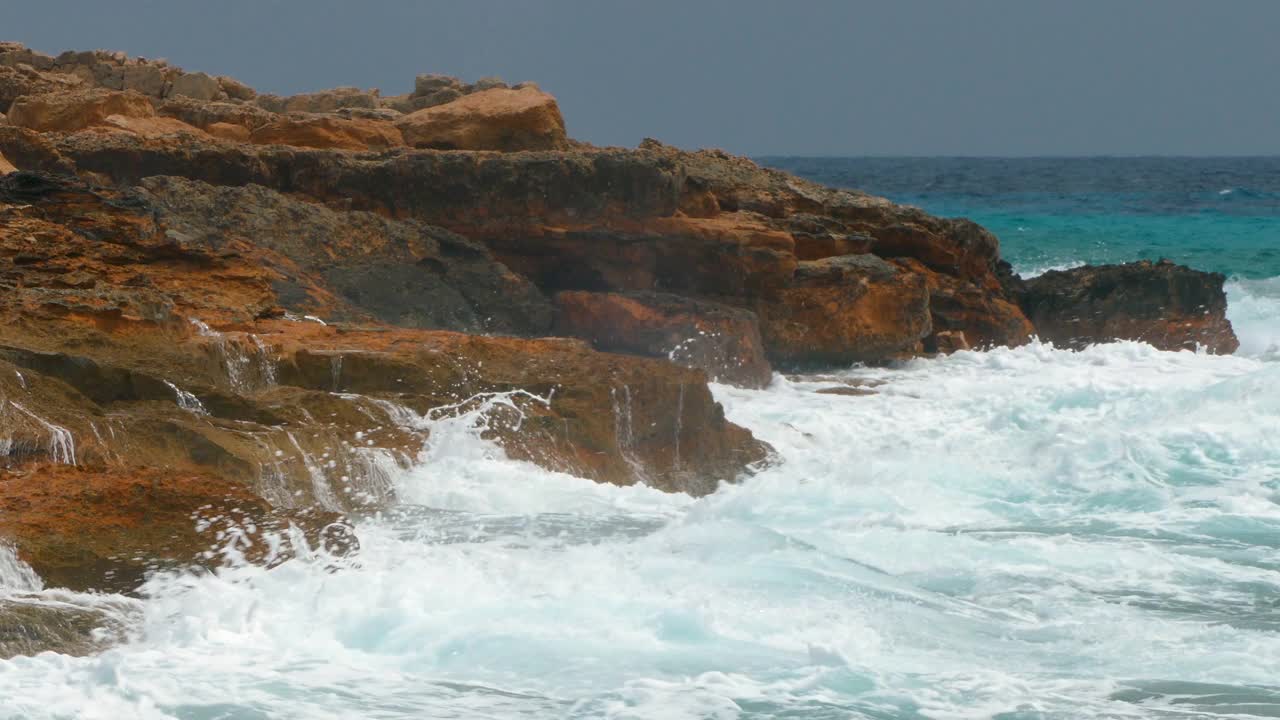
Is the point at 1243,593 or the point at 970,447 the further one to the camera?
the point at 970,447

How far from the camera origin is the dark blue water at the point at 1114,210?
26.1m

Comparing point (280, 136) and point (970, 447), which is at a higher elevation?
point (280, 136)

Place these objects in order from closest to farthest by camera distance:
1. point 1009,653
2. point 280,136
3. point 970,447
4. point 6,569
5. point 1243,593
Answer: point 6,569 < point 1009,653 < point 1243,593 < point 970,447 < point 280,136

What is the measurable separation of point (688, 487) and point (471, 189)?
13.3 feet

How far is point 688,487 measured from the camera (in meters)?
7.71

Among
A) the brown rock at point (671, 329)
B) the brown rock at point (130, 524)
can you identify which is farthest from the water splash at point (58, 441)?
the brown rock at point (671, 329)

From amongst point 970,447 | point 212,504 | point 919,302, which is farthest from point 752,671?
point 919,302

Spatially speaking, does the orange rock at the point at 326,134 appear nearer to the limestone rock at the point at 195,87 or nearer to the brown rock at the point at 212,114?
the brown rock at the point at 212,114

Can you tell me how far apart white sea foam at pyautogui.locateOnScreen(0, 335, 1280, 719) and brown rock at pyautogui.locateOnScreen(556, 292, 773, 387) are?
140 cm

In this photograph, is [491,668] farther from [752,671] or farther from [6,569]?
[6,569]

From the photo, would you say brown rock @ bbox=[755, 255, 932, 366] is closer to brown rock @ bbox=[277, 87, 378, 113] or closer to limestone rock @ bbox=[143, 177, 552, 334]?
limestone rock @ bbox=[143, 177, 552, 334]

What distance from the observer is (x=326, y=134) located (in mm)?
12055

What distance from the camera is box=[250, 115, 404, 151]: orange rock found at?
1203 centimetres

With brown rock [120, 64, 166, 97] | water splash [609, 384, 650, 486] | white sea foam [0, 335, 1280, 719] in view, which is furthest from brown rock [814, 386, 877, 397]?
brown rock [120, 64, 166, 97]
